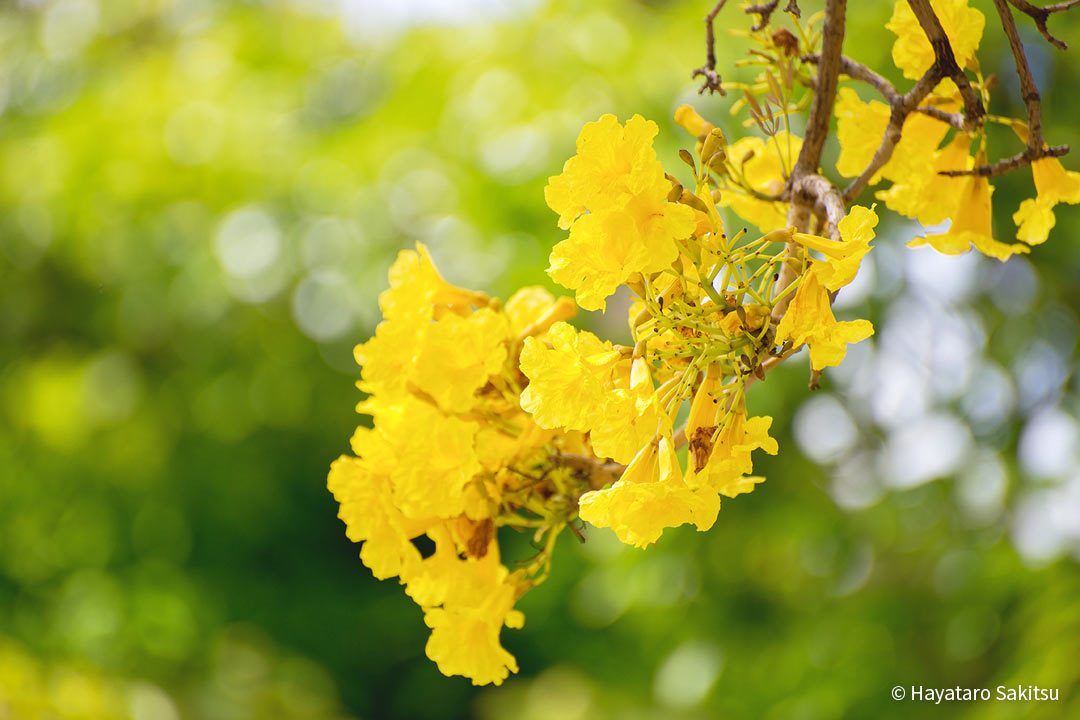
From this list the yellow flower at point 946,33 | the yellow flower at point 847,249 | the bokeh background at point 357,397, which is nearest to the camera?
the yellow flower at point 847,249

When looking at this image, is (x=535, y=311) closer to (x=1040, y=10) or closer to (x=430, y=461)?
(x=430, y=461)

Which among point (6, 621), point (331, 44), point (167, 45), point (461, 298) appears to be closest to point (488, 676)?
point (461, 298)

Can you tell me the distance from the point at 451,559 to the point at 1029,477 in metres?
1.19

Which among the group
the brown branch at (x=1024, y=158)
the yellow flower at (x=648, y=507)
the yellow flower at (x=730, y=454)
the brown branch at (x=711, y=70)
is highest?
the brown branch at (x=711, y=70)

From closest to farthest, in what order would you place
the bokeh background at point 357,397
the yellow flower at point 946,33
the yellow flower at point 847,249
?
the yellow flower at point 847,249 < the yellow flower at point 946,33 < the bokeh background at point 357,397

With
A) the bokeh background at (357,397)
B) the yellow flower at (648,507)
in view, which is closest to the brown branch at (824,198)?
the yellow flower at (648,507)

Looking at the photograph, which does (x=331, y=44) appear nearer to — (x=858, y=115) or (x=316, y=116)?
(x=316, y=116)

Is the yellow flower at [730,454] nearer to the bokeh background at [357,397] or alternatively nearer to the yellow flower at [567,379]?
the yellow flower at [567,379]

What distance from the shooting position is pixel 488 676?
41 cm

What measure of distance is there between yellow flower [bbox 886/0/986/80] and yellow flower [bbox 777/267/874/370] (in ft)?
0.52

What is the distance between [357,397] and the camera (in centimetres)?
201

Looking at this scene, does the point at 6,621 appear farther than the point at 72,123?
Yes

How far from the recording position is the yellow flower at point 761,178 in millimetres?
398

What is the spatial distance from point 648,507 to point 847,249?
0.11m
